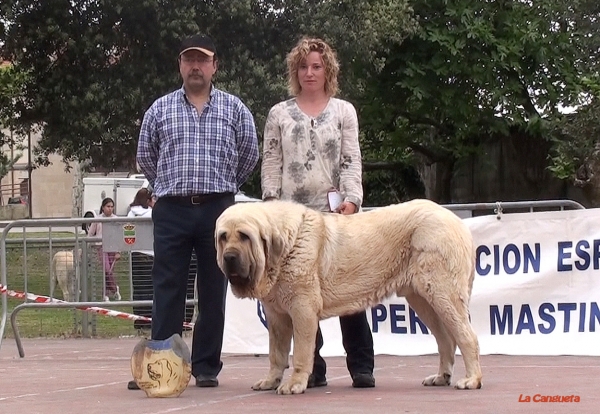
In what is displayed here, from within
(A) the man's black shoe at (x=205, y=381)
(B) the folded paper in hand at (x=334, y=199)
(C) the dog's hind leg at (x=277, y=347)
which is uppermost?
(B) the folded paper in hand at (x=334, y=199)

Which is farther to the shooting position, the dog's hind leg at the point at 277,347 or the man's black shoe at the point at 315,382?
the man's black shoe at the point at 315,382

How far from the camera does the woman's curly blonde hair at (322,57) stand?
805cm

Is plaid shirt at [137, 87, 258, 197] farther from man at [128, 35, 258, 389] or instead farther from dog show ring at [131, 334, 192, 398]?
dog show ring at [131, 334, 192, 398]

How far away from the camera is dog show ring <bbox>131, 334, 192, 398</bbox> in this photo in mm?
7543

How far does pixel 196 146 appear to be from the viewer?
26.2 feet

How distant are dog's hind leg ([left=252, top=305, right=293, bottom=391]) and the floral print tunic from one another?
80 cm

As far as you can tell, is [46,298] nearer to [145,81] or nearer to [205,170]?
[205,170]

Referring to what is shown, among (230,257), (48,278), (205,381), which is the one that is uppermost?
(230,257)

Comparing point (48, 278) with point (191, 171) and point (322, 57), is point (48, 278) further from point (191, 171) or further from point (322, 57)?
point (322, 57)

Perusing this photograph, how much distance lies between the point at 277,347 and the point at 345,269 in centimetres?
71

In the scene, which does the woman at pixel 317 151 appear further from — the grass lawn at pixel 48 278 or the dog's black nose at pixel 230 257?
the grass lawn at pixel 48 278

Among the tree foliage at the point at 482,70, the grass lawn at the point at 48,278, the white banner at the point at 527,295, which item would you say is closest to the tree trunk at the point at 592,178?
the tree foliage at the point at 482,70

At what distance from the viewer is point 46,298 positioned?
42.1ft

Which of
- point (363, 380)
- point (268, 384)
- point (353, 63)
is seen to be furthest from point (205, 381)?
point (353, 63)
